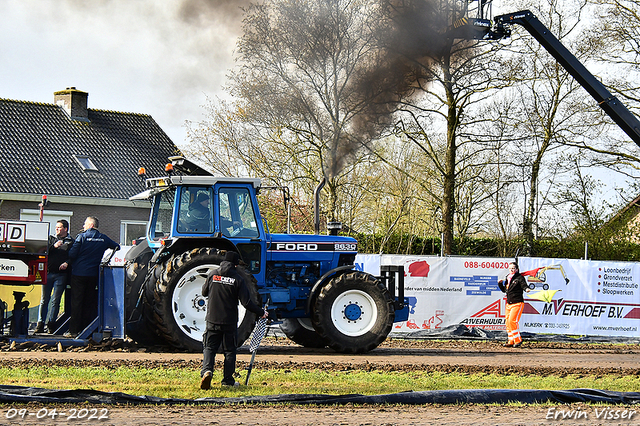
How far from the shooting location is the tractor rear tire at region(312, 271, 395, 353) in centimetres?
1123

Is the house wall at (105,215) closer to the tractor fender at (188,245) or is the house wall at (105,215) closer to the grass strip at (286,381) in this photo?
the tractor fender at (188,245)

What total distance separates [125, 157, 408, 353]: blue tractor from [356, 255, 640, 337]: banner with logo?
4.00 meters

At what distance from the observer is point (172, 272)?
10.4m

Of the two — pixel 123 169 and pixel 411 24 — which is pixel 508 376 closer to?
pixel 411 24

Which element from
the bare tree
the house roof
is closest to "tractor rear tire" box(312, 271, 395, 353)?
the bare tree

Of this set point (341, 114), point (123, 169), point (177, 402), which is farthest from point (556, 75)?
point (177, 402)

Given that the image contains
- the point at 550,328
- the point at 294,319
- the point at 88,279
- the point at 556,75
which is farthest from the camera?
the point at 556,75

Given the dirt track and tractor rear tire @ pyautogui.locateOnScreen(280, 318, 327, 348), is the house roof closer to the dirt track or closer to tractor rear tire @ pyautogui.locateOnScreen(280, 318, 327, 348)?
the dirt track

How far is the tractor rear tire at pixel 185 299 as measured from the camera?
10352 millimetres

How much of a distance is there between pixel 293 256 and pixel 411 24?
5.75 meters

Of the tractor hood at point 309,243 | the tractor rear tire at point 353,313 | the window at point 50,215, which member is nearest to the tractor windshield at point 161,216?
the tractor hood at point 309,243

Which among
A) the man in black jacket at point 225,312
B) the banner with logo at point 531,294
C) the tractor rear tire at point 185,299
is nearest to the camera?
the man in black jacket at point 225,312

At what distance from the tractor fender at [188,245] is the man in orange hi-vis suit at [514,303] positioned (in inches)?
255

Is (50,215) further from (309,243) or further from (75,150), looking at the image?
(309,243)
